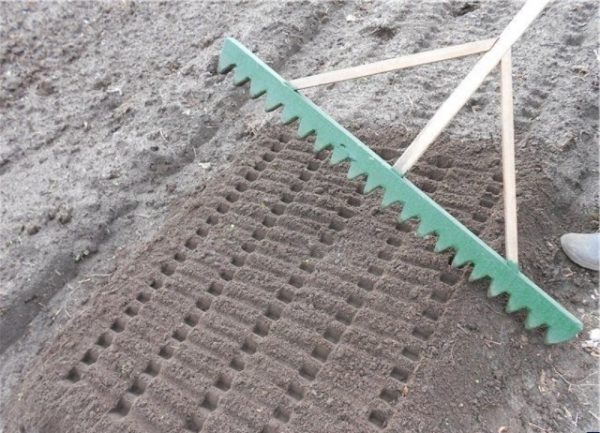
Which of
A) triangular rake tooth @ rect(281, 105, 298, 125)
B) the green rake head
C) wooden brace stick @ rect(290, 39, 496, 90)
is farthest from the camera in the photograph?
triangular rake tooth @ rect(281, 105, 298, 125)

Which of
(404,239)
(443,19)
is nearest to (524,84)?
(443,19)

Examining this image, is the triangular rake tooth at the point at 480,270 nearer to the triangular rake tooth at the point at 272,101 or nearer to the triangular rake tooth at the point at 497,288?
the triangular rake tooth at the point at 497,288

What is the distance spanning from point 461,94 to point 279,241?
89 cm

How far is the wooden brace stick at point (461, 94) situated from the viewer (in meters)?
1.79

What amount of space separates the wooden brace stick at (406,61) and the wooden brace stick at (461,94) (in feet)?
0.14

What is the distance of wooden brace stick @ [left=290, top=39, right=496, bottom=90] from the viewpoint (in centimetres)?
186

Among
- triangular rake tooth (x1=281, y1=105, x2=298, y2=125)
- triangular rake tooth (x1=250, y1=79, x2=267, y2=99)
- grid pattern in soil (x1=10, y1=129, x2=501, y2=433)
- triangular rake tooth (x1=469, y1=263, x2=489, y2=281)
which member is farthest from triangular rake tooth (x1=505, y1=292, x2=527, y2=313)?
triangular rake tooth (x1=250, y1=79, x2=267, y2=99)

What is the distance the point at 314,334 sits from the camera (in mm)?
1953

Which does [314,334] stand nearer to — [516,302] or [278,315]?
[278,315]

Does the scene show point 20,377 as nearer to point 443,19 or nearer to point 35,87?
point 35,87

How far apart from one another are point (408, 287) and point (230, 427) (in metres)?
0.77

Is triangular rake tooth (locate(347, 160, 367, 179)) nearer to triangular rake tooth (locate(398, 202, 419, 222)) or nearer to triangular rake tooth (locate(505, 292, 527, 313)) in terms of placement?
triangular rake tooth (locate(398, 202, 419, 222))

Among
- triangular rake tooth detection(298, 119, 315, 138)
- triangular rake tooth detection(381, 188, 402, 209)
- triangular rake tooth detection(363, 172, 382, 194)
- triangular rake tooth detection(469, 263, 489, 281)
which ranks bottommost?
triangular rake tooth detection(469, 263, 489, 281)

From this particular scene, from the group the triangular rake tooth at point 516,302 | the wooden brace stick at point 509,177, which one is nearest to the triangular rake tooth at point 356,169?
the wooden brace stick at point 509,177
